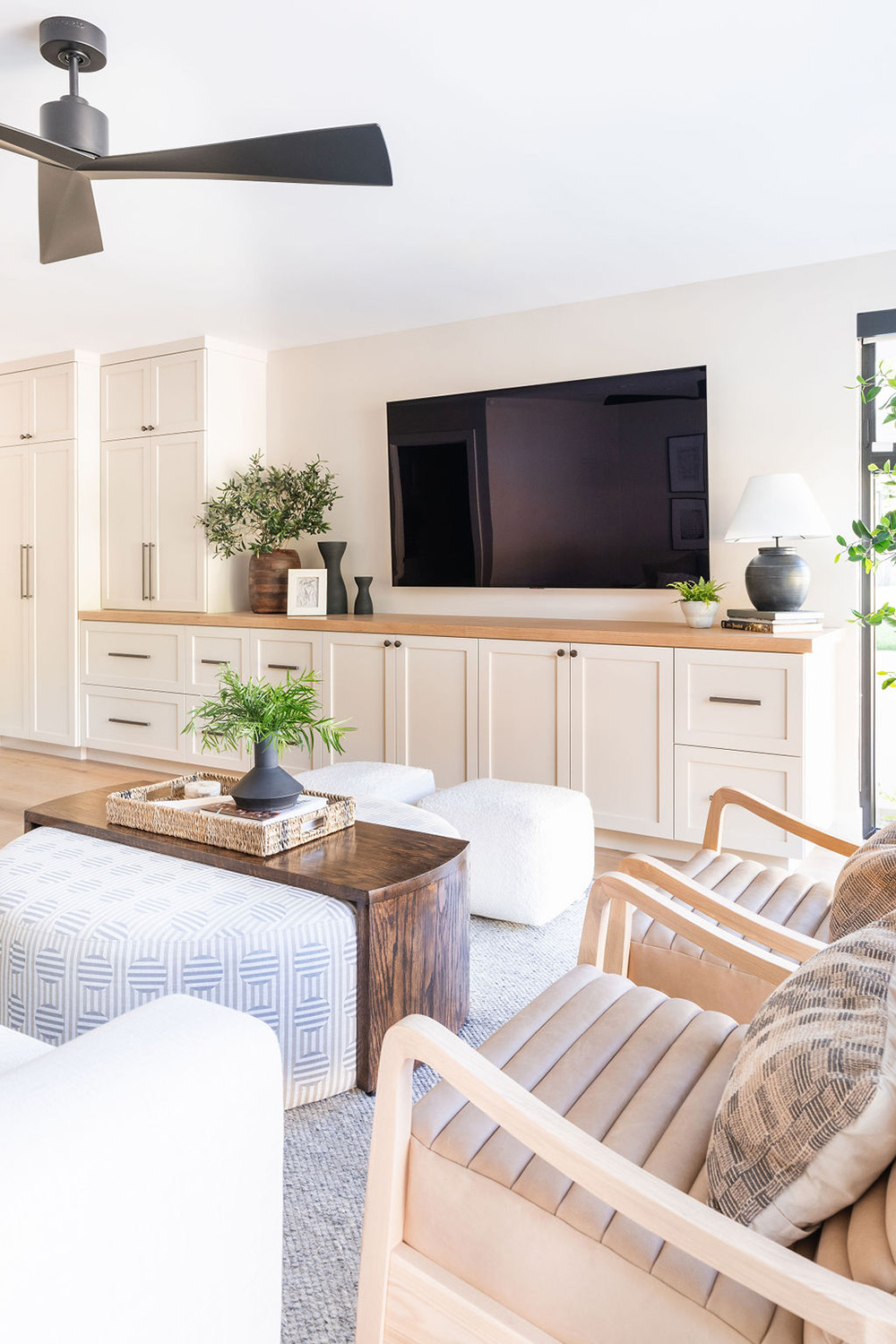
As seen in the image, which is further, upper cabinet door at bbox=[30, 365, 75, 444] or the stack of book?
upper cabinet door at bbox=[30, 365, 75, 444]

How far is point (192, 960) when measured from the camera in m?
1.72

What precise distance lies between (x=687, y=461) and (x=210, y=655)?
8.13ft

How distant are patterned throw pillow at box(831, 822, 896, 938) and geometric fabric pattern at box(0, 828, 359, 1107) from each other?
0.91 m

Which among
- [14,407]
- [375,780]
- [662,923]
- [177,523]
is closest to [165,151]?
[375,780]

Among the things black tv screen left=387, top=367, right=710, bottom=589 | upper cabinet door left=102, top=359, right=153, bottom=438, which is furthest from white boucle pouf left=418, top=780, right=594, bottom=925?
upper cabinet door left=102, top=359, right=153, bottom=438

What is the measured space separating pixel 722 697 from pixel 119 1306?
2739 millimetres

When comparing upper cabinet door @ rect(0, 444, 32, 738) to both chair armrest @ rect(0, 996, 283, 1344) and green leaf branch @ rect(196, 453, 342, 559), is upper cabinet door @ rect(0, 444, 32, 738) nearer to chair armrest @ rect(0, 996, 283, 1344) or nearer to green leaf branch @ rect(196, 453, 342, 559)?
green leaf branch @ rect(196, 453, 342, 559)

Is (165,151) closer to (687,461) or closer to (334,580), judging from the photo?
(687,461)

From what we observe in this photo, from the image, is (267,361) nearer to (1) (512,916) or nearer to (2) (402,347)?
(2) (402,347)

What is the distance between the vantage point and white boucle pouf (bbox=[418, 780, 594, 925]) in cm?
267

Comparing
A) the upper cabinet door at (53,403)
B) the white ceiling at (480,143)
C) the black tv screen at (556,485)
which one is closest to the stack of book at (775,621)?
the black tv screen at (556,485)

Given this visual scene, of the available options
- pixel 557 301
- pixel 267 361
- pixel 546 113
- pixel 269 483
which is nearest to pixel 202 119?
pixel 546 113

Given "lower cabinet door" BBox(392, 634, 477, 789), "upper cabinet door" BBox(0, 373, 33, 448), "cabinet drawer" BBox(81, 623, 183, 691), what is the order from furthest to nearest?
"upper cabinet door" BBox(0, 373, 33, 448)
"cabinet drawer" BBox(81, 623, 183, 691)
"lower cabinet door" BBox(392, 634, 477, 789)

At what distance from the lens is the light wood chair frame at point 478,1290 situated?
0.71 m
